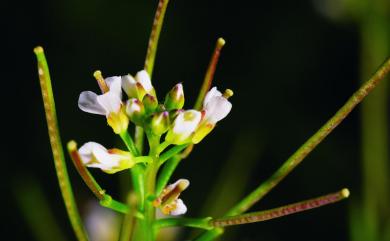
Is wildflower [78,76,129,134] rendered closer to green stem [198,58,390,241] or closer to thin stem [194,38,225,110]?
thin stem [194,38,225,110]

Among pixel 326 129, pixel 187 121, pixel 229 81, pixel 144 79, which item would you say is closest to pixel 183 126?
pixel 187 121

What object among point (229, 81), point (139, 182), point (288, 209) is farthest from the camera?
point (229, 81)

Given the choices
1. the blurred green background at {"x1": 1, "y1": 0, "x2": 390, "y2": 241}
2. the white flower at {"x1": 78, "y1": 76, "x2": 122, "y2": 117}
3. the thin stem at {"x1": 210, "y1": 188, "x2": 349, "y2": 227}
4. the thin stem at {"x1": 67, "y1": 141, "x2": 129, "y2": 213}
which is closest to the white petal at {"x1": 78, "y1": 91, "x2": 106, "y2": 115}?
the white flower at {"x1": 78, "y1": 76, "x2": 122, "y2": 117}

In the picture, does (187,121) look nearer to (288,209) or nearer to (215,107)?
(215,107)

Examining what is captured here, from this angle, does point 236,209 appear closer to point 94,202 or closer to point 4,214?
point 94,202

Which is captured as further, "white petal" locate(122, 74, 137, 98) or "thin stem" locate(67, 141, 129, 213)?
"white petal" locate(122, 74, 137, 98)

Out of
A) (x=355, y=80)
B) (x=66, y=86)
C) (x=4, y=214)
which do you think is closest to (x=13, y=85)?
(x=66, y=86)
